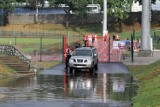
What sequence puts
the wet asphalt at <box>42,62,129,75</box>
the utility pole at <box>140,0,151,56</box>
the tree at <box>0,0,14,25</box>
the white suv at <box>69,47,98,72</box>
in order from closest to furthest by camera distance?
the white suv at <box>69,47,98,72</box> → the wet asphalt at <box>42,62,129,75</box> → the utility pole at <box>140,0,151,56</box> → the tree at <box>0,0,14,25</box>

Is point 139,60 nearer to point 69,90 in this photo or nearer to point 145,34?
point 145,34

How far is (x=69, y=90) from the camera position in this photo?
2911 cm

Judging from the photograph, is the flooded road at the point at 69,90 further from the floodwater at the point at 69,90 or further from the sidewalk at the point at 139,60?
the sidewalk at the point at 139,60

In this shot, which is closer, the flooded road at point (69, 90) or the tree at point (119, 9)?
the flooded road at point (69, 90)

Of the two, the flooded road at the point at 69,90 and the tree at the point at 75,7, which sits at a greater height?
the tree at the point at 75,7

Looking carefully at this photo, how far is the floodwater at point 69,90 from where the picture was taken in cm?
2383

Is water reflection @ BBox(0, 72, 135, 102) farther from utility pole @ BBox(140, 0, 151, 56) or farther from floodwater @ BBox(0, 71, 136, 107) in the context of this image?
utility pole @ BBox(140, 0, 151, 56)

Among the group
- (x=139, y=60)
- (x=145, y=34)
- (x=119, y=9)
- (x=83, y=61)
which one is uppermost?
(x=119, y=9)

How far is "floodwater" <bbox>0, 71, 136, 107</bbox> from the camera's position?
938 inches

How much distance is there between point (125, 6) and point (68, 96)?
271ft

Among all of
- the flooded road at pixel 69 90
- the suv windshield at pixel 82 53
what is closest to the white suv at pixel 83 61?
the suv windshield at pixel 82 53

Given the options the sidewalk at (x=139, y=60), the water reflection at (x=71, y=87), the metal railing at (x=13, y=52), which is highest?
the metal railing at (x=13, y=52)

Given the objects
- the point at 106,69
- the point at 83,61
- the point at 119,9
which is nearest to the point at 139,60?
the point at 106,69

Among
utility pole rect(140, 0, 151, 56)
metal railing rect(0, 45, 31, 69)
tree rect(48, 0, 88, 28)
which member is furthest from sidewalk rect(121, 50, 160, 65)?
tree rect(48, 0, 88, 28)
